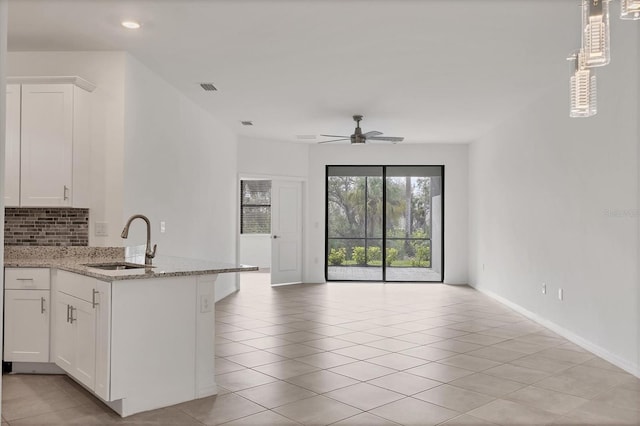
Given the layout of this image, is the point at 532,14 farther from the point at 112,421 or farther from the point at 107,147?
the point at 112,421

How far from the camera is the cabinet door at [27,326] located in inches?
165

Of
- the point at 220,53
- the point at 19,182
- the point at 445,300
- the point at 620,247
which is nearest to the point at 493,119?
the point at 445,300

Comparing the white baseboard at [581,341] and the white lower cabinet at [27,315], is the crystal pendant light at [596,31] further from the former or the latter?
the white lower cabinet at [27,315]

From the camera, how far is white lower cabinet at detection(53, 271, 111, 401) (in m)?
3.34

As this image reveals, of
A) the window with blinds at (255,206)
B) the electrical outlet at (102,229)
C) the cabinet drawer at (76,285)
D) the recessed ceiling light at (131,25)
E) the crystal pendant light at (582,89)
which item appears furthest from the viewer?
the window with blinds at (255,206)

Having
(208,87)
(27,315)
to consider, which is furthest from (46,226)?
(208,87)

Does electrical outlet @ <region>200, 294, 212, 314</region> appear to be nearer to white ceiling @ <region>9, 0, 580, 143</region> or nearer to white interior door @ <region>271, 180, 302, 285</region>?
white ceiling @ <region>9, 0, 580, 143</region>

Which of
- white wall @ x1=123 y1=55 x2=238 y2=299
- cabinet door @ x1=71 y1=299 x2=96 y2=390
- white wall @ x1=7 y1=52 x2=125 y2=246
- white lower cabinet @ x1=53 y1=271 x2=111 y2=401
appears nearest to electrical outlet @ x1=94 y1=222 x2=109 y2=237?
white wall @ x1=7 y1=52 x2=125 y2=246

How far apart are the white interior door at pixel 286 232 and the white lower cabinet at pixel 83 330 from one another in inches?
246

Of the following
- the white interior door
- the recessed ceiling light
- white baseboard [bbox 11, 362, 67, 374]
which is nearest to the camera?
the recessed ceiling light

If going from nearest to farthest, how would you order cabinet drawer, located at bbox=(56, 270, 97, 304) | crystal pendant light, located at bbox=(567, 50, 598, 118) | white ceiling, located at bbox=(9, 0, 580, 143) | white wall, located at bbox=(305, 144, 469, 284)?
1. crystal pendant light, located at bbox=(567, 50, 598, 118)
2. cabinet drawer, located at bbox=(56, 270, 97, 304)
3. white ceiling, located at bbox=(9, 0, 580, 143)
4. white wall, located at bbox=(305, 144, 469, 284)

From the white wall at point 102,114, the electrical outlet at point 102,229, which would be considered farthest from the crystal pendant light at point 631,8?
the electrical outlet at point 102,229

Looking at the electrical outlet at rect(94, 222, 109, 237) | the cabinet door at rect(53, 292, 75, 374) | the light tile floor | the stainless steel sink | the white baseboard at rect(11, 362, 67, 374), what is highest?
the electrical outlet at rect(94, 222, 109, 237)

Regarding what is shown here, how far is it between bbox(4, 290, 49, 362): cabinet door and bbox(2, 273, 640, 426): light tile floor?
184 mm
